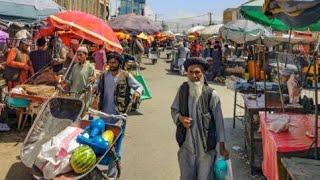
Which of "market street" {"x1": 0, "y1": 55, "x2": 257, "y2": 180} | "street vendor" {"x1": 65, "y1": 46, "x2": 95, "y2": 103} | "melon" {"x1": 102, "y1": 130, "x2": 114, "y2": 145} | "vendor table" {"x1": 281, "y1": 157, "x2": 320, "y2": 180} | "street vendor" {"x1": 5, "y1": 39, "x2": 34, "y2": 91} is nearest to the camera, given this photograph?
"vendor table" {"x1": 281, "y1": 157, "x2": 320, "y2": 180}

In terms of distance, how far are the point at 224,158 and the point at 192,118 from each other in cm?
53

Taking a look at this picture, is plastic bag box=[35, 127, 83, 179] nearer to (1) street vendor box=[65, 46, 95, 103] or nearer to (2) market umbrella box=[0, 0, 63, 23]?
(1) street vendor box=[65, 46, 95, 103]

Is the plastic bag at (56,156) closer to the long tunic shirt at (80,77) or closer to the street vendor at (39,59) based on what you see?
the long tunic shirt at (80,77)

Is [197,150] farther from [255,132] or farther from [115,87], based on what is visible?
[255,132]

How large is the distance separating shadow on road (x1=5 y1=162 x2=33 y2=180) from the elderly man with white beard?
2928mm

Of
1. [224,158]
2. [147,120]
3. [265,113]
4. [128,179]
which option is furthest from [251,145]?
[147,120]

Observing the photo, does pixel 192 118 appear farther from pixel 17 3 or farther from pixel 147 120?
pixel 17 3

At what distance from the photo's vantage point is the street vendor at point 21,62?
10031 mm

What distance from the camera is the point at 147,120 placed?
39.0 ft

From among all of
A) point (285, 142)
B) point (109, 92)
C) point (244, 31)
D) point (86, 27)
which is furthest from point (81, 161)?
point (244, 31)

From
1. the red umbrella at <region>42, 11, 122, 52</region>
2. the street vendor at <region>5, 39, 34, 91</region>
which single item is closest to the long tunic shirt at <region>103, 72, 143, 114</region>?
the red umbrella at <region>42, 11, 122, 52</region>

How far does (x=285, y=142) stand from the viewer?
5492 millimetres

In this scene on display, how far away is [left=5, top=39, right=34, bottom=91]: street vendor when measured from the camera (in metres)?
10.0

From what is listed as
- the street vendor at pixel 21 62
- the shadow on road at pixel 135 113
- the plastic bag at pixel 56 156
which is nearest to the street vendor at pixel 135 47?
the shadow on road at pixel 135 113
